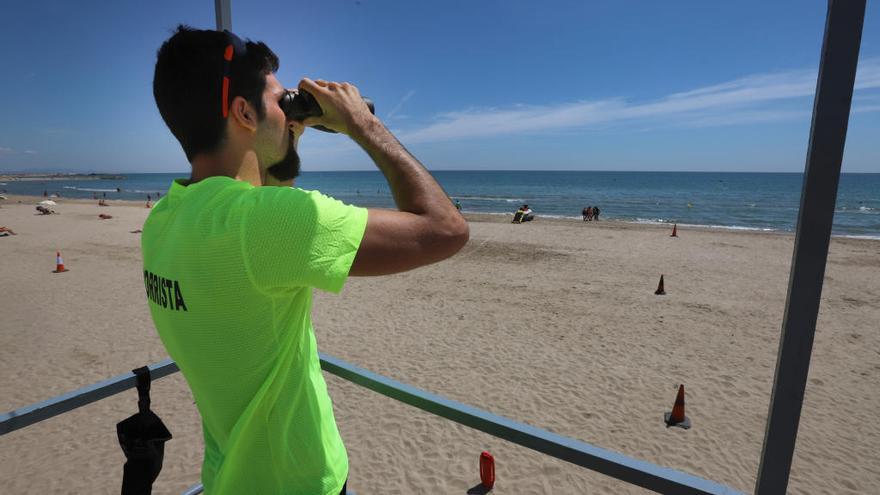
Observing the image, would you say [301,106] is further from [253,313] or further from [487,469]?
[487,469]

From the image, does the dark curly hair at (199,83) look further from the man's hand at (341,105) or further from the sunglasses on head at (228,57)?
the man's hand at (341,105)

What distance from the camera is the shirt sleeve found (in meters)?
0.90

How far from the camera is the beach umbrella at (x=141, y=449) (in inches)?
59.9

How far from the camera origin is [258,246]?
2.98 feet

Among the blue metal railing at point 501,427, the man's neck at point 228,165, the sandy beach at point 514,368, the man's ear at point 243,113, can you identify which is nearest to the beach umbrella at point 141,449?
the blue metal railing at point 501,427

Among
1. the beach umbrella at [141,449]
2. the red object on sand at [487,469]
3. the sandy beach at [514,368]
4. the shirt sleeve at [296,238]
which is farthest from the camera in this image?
the sandy beach at [514,368]

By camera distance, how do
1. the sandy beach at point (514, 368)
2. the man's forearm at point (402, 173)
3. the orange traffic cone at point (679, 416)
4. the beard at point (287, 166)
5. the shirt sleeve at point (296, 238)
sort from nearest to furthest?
the shirt sleeve at point (296, 238), the man's forearm at point (402, 173), the beard at point (287, 166), the sandy beach at point (514, 368), the orange traffic cone at point (679, 416)

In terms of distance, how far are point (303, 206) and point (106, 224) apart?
29.1 meters

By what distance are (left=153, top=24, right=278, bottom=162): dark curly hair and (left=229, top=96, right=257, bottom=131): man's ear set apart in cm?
1

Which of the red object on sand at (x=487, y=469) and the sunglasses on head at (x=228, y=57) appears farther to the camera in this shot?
the red object on sand at (x=487, y=469)

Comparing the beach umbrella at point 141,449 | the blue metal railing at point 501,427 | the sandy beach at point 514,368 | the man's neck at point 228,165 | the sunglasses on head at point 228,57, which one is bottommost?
the sandy beach at point 514,368

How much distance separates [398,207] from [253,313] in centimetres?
40

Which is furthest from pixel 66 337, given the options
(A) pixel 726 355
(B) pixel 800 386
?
(A) pixel 726 355

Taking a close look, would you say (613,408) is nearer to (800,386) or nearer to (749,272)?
(800,386)
